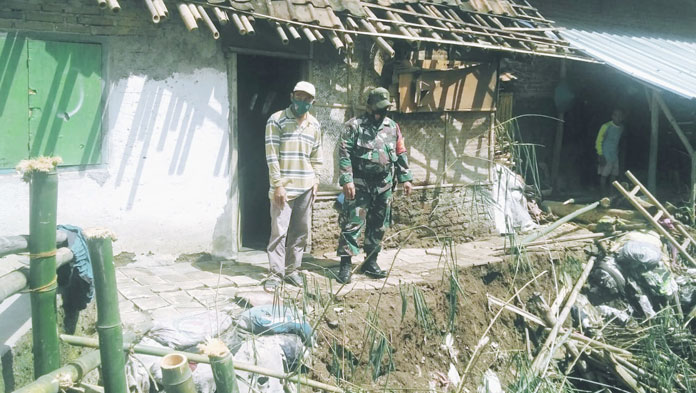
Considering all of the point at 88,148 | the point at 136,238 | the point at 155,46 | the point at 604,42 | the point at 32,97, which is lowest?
the point at 136,238

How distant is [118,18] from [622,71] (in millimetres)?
6745

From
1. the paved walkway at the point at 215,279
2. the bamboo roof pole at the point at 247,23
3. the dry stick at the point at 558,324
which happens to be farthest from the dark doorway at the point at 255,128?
the dry stick at the point at 558,324

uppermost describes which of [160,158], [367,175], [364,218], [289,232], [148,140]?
[148,140]

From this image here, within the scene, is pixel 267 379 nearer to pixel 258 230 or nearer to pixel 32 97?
pixel 32 97

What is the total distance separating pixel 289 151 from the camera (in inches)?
244

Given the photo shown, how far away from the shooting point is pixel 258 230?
8461 millimetres

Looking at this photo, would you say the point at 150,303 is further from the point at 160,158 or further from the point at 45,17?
the point at 45,17

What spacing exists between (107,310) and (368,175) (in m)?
4.10

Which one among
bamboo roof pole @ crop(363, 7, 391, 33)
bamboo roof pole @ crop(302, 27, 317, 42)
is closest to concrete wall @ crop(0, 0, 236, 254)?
bamboo roof pole @ crop(302, 27, 317, 42)

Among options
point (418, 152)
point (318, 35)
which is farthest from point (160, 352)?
point (418, 152)

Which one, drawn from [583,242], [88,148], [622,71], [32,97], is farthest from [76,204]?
[622,71]

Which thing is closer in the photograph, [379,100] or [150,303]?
[150,303]

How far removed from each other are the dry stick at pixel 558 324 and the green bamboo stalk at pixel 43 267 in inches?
135

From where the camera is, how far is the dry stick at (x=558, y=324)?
227 inches
